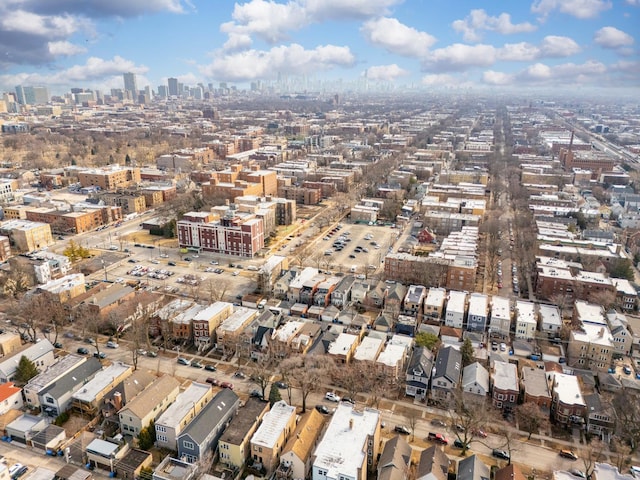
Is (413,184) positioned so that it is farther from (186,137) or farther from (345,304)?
(186,137)

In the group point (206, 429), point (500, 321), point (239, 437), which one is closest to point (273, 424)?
point (239, 437)

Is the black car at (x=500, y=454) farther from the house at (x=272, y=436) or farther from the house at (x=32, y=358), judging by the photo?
the house at (x=32, y=358)

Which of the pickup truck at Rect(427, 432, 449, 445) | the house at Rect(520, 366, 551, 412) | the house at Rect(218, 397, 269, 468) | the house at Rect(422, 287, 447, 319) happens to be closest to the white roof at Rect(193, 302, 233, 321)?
the house at Rect(218, 397, 269, 468)

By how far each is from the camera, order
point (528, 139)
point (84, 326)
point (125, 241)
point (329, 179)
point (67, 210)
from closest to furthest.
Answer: point (84, 326) < point (125, 241) < point (67, 210) < point (329, 179) < point (528, 139)

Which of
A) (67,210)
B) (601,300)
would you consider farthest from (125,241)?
(601,300)

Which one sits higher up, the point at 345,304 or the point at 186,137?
the point at 186,137

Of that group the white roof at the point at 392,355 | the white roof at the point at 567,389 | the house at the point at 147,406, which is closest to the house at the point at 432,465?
the white roof at the point at 392,355
